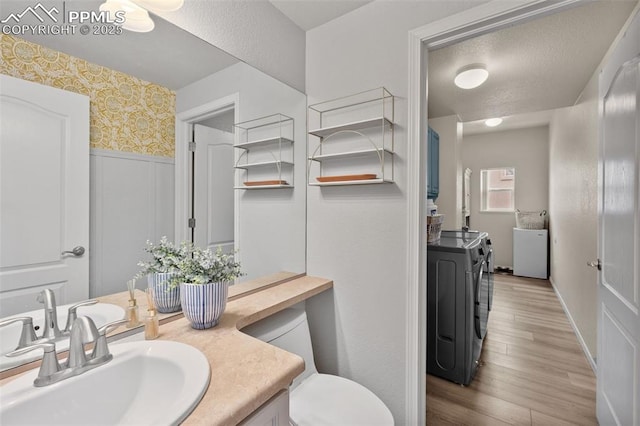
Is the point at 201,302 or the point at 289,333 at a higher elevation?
the point at 201,302

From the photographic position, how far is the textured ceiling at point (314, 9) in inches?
63.6

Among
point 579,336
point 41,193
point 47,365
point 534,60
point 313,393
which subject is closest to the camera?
point 47,365

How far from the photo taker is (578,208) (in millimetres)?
3016

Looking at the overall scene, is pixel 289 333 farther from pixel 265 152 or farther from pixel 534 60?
pixel 534 60

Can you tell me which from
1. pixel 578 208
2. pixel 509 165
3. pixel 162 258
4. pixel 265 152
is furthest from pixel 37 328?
pixel 509 165

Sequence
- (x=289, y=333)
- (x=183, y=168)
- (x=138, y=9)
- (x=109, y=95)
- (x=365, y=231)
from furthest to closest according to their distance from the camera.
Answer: (x=365, y=231), (x=289, y=333), (x=183, y=168), (x=138, y=9), (x=109, y=95)

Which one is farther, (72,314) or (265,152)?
(265,152)

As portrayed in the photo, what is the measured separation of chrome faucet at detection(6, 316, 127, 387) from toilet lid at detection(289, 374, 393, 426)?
2.54 feet

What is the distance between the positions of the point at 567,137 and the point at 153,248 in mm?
4576

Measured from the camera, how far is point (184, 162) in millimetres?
1238

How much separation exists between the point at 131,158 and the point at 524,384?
284cm

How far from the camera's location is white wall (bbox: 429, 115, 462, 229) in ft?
12.1

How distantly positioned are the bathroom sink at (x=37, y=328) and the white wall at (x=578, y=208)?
322 cm

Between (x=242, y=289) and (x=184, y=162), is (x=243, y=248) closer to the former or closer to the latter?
(x=242, y=289)
